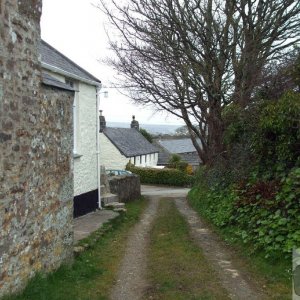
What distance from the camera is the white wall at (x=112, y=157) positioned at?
44.2 m

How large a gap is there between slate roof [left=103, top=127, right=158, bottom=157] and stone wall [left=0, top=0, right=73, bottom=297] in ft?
121

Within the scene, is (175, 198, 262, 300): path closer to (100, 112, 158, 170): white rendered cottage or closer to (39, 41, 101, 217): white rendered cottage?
(39, 41, 101, 217): white rendered cottage

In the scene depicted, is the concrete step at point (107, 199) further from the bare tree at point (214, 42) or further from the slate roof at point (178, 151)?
the slate roof at point (178, 151)

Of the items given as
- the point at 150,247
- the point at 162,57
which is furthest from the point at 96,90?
the point at 150,247

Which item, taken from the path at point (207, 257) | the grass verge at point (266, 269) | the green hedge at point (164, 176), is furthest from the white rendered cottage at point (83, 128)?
the green hedge at point (164, 176)

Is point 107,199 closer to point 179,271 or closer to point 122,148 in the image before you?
point 179,271

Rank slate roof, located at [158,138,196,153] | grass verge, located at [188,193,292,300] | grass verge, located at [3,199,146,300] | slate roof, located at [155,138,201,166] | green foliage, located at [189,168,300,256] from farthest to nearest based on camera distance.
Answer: slate roof, located at [158,138,196,153] < slate roof, located at [155,138,201,166] < green foliage, located at [189,168,300,256] < grass verge, located at [188,193,292,300] < grass verge, located at [3,199,146,300]

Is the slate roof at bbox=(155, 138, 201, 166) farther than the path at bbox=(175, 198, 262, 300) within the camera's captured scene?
Yes

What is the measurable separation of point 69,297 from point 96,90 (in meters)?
10.7

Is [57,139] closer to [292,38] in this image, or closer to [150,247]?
[150,247]

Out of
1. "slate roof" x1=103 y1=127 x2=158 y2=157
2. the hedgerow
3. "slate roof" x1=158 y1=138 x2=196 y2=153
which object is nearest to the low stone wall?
→ the hedgerow

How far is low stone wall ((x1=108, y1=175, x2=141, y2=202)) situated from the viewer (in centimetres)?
2072

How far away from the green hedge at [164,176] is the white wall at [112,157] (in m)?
1.92

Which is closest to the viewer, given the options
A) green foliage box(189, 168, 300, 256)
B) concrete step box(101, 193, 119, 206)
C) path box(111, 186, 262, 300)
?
path box(111, 186, 262, 300)
